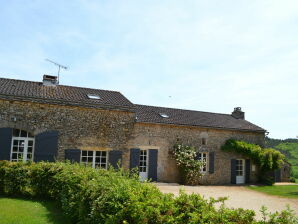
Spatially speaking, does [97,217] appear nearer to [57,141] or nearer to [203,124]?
[57,141]

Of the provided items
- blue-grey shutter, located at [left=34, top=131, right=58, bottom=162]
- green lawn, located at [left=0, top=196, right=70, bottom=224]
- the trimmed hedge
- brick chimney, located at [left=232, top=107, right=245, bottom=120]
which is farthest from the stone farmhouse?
the trimmed hedge

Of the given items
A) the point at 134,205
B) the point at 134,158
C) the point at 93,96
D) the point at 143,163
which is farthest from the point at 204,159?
the point at 134,205

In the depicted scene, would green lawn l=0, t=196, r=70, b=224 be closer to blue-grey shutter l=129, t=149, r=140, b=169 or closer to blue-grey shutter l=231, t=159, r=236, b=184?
blue-grey shutter l=129, t=149, r=140, b=169

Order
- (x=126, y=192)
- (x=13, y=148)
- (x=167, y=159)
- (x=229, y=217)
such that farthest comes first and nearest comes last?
(x=167, y=159) → (x=13, y=148) → (x=126, y=192) → (x=229, y=217)

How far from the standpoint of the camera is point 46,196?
31.6 ft

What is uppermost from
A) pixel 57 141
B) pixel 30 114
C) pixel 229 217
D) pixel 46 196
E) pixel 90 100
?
pixel 90 100

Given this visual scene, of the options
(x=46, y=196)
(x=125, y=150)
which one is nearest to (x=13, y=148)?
(x=46, y=196)

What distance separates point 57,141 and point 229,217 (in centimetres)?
1098

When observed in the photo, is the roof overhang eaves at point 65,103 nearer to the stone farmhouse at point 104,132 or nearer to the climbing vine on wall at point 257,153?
the stone farmhouse at point 104,132

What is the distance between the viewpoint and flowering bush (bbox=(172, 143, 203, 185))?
15.9 m

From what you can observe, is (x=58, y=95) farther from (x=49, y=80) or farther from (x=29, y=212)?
(x=29, y=212)

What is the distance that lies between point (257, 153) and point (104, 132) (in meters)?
10.4

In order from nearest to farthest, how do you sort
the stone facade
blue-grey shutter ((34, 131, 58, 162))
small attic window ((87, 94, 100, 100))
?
blue-grey shutter ((34, 131, 58, 162)) < the stone facade < small attic window ((87, 94, 100, 100))

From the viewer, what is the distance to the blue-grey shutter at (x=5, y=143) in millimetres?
11999
